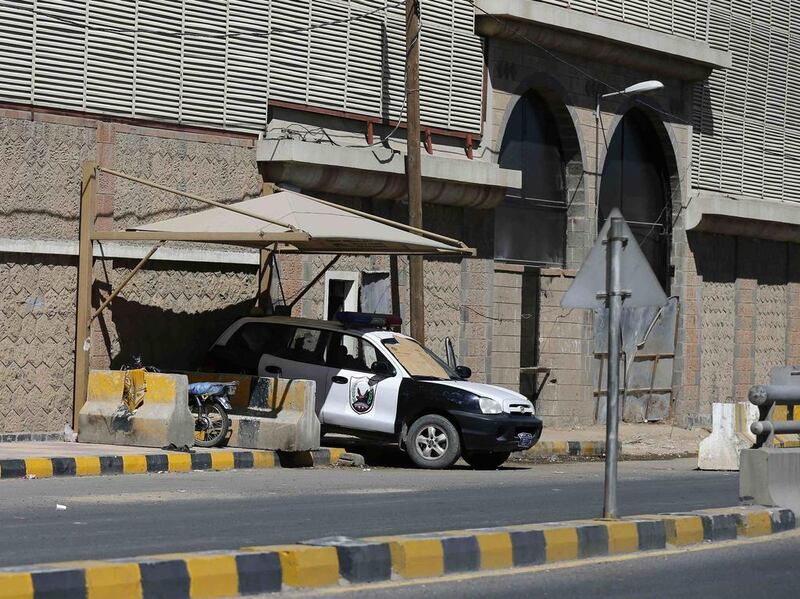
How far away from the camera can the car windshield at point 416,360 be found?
20.4 meters

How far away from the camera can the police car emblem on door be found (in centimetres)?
2023

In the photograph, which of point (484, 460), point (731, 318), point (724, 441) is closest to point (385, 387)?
point (484, 460)

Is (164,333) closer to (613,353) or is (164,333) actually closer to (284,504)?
(284,504)

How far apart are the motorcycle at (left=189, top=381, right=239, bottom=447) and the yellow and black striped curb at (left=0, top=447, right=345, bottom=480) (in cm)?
55

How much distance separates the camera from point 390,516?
509 inches

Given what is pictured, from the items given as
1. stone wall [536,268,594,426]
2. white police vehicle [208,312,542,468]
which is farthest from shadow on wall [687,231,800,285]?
white police vehicle [208,312,542,468]

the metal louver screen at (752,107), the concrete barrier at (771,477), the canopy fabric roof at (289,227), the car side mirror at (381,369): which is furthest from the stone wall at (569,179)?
the concrete barrier at (771,477)

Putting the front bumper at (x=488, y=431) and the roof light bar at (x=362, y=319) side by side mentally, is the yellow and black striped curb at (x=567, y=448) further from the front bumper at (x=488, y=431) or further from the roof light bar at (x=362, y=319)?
the front bumper at (x=488, y=431)

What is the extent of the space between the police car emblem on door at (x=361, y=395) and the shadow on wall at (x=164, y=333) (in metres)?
2.37

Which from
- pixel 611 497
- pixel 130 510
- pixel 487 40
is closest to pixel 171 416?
pixel 130 510

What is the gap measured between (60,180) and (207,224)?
2082mm

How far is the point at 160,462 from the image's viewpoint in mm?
17812

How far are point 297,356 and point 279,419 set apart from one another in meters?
1.72

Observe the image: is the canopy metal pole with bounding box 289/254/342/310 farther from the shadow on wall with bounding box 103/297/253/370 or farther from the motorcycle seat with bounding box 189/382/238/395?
the motorcycle seat with bounding box 189/382/238/395
